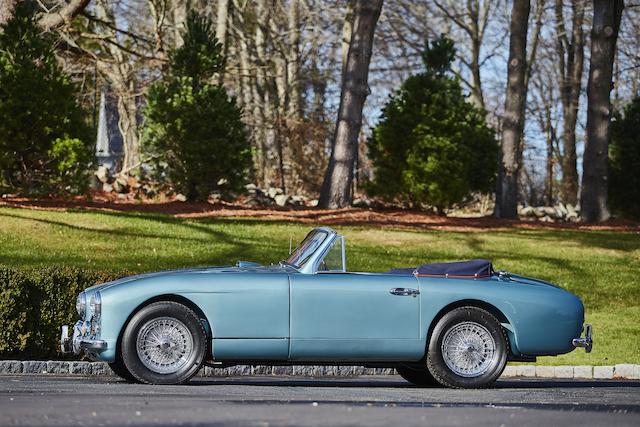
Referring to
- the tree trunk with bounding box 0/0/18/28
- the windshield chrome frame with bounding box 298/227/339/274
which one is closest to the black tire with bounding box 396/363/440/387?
the windshield chrome frame with bounding box 298/227/339/274

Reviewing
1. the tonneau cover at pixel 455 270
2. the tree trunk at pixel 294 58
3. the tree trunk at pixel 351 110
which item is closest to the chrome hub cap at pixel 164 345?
the tonneau cover at pixel 455 270

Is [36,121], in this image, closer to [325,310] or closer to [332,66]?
[325,310]

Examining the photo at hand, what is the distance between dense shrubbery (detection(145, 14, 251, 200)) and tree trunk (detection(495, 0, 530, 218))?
633cm

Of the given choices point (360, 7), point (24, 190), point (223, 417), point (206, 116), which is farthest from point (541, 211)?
point (223, 417)

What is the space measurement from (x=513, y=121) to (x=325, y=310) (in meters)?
20.6

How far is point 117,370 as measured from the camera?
426 inches

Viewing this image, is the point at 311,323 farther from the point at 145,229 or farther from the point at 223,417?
the point at 145,229

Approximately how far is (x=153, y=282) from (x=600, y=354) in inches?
261

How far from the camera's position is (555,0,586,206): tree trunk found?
4588 cm

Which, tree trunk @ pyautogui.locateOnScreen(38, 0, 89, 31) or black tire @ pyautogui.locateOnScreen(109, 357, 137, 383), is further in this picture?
tree trunk @ pyautogui.locateOnScreen(38, 0, 89, 31)

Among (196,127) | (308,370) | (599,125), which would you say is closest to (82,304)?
(308,370)

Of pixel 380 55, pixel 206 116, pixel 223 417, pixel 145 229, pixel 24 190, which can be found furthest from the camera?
pixel 380 55

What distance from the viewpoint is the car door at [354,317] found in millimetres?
10461

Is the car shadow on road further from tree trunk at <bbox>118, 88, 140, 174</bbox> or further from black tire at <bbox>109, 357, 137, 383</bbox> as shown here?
tree trunk at <bbox>118, 88, 140, 174</bbox>
